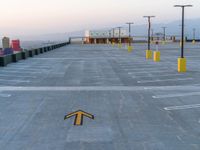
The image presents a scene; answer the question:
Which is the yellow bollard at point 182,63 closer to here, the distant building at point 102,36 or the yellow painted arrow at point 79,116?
the yellow painted arrow at point 79,116

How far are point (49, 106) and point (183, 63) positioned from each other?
578 inches

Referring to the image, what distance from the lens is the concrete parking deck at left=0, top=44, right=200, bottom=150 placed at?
9.34 metres

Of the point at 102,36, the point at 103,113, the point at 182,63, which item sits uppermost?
the point at 102,36

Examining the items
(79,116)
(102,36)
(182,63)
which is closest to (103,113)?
(79,116)

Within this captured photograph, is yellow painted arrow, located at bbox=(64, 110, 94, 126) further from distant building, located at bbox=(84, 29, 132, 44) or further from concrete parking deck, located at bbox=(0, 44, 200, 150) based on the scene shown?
distant building, located at bbox=(84, 29, 132, 44)

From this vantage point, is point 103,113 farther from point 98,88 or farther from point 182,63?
point 182,63

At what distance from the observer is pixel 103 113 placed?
41.4 feet

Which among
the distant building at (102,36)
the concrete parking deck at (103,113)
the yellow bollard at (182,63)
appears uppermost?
the distant building at (102,36)

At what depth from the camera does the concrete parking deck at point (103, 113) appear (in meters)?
9.34

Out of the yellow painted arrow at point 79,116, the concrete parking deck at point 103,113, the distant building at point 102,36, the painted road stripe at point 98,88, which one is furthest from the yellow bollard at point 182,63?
the distant building at point 102,36

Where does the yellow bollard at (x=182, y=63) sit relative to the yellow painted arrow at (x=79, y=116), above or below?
above

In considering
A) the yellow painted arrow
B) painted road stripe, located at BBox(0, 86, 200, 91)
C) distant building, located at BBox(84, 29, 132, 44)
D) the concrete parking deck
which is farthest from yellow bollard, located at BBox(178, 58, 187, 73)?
distant building, located at BBox(84, 29, 132, 44)

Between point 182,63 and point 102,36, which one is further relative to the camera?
point 102,36

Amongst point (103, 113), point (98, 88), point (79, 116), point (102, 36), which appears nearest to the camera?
point (79, 116)
